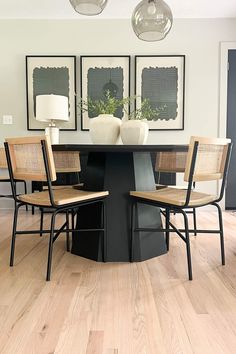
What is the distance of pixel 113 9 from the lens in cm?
373

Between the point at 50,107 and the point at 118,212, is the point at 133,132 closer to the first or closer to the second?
the point at 118,212

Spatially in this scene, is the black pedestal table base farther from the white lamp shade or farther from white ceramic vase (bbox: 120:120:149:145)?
the white lamp shade

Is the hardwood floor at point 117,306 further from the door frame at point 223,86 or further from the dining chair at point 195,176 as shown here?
the door frame at point 223,86

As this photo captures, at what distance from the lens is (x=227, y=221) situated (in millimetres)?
3312

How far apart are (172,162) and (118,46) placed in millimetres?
1877

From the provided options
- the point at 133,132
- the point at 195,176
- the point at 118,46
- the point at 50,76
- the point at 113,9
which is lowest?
the point at 195,176

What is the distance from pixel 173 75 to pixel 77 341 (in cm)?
351

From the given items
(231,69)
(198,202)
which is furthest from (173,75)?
(198,202)

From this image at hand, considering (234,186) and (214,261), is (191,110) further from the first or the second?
(214,261)

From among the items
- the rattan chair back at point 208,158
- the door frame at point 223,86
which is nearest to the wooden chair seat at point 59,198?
the rattan chair back at point 208,158

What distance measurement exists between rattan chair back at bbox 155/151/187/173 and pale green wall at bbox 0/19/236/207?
118 centimetres

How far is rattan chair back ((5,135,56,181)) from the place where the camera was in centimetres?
168

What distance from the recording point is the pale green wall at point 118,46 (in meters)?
3.96

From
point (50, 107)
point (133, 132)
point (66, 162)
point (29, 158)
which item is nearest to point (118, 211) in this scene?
point (133, 132)
